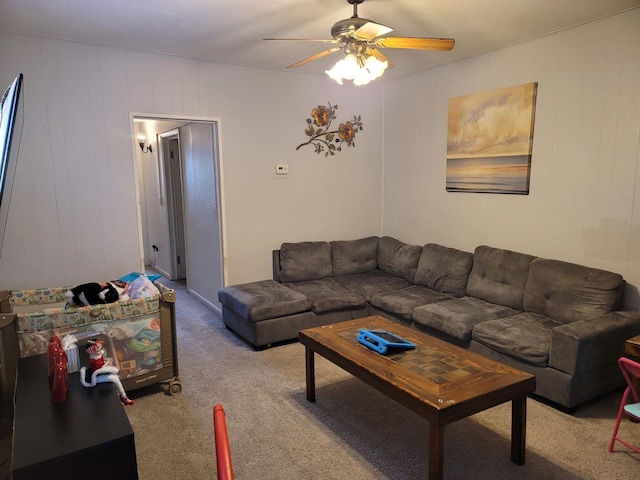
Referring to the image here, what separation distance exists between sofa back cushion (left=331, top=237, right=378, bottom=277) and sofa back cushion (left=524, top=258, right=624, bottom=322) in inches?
73.4

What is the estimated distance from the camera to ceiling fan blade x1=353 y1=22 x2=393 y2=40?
233 cm

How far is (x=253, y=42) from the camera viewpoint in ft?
11.7

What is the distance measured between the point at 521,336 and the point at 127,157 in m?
3.48

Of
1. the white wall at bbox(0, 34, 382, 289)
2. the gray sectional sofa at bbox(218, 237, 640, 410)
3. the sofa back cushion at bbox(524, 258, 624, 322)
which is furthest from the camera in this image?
the white wall at bbox(0, 34, 382, 289)

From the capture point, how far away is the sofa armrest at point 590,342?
8.75ft

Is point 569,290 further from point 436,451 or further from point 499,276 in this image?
point 436,451

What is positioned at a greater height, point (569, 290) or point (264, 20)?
point (264, 20)

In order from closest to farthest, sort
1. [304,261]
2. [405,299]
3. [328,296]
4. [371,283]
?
[405,299]
[328,296]
[371,283]
[304,261]

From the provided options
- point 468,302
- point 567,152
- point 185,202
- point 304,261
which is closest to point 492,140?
point 567,152

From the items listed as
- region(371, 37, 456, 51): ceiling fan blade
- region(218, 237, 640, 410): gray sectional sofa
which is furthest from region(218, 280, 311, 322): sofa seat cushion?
region(371, 37, 456, 51): ceiling fan blade

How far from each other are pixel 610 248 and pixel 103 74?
4.25 m

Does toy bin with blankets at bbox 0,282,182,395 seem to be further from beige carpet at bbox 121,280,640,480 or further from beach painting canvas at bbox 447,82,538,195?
beach painting canvas at bbox 447,82,538,195

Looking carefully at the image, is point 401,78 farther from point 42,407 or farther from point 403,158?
point 42,407

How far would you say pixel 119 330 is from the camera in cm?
285
